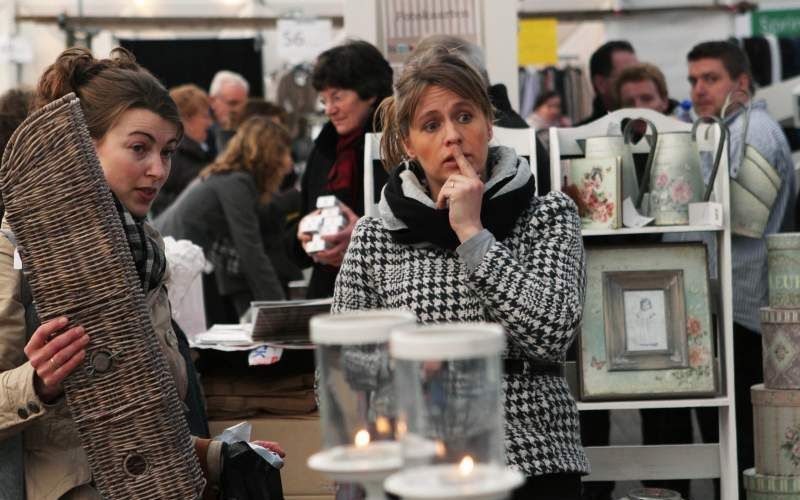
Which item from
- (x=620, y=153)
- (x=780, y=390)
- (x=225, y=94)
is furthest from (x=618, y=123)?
(x=225, y=94)

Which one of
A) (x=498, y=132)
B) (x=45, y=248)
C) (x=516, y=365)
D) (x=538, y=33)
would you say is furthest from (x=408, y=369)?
(x=538, y=33)

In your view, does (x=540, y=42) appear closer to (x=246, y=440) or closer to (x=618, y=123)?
(x=618, y=123)

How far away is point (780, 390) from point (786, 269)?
14.6 inches

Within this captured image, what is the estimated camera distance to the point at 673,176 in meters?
3.72

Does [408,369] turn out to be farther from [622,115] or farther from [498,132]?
[622,115]

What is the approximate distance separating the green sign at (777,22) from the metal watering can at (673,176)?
5973mm

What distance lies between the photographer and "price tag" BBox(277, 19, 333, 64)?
9203mm

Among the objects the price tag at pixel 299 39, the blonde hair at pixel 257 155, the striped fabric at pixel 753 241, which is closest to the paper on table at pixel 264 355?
the striped fabric at pixel 753 241

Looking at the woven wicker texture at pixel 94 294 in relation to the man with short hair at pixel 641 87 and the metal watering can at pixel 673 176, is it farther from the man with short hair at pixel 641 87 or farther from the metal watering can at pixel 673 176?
the man with short hair at pixel 641 87

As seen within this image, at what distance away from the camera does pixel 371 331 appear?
1376 mm

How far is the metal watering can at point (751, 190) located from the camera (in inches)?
159

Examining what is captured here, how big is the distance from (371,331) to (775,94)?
6.95 meters

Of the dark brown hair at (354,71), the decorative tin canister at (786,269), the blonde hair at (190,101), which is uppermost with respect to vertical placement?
the blonde hair at (190,101)

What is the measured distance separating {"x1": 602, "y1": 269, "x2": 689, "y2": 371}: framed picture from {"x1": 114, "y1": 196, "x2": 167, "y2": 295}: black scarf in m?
1.58
